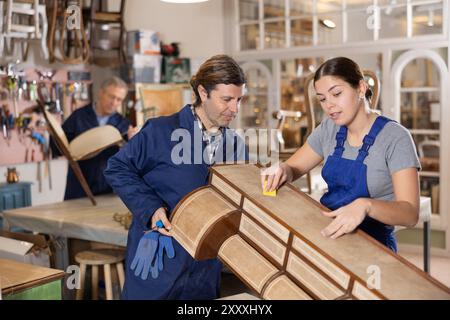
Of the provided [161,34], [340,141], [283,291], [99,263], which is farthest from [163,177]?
[161,34]

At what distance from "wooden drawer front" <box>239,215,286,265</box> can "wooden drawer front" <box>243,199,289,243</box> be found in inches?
0.8

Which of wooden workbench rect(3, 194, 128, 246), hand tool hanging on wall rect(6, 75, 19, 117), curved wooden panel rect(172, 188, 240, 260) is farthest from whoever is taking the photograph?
hand tool hanging on wall rect(6, 75, 19, 117)

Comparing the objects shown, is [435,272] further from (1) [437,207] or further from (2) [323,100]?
(2) [323,100]

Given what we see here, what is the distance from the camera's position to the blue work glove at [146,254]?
230 centimetres

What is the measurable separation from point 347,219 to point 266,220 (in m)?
0.21

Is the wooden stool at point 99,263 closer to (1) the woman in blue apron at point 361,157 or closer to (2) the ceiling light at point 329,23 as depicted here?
(1) the woman in blue apron at point 361,157

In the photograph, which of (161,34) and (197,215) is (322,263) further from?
(161,34)

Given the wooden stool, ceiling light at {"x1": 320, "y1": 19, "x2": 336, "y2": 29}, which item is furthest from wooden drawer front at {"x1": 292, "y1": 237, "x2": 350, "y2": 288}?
ceiling light at {"x1": 320, "y1": 19, "x2": 336, "y2": 29}

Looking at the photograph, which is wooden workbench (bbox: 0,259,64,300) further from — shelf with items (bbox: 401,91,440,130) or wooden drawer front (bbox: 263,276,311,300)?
shelf with items (bbox: 401,91,440,130)

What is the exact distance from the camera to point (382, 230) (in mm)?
1878

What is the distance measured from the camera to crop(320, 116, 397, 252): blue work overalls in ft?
5.94

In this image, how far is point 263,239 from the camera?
1540 mm

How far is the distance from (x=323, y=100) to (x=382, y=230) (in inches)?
18.1
